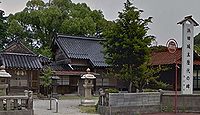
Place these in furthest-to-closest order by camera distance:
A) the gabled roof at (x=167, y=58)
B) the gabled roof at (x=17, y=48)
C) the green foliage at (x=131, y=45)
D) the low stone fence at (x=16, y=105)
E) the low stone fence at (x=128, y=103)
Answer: the gabled roof at (x=17, y=48) < the gabled roof at (x=167, y=58) < the green foliage at (x=131, y=45) < the low stone fence at (x=128, y=103) < the low stone fence at (x=16, y=105)

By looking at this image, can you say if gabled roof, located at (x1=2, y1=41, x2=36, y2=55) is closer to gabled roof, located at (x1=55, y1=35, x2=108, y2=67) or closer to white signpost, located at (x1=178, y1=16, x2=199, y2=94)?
gabled roof, located at (x1=55, y1=35, x2=108, y2=67)

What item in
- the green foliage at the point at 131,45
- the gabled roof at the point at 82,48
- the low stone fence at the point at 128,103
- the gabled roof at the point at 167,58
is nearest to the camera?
the low stone fence at the point at 128,103

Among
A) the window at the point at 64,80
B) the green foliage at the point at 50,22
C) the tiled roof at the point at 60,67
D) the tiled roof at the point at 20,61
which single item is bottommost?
the window at the point at 64,80

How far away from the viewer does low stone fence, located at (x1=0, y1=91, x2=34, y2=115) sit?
13.8 m

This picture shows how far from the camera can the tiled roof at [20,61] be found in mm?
28859

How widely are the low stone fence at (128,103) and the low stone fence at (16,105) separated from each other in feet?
12.5

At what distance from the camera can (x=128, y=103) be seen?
16375 millimetres

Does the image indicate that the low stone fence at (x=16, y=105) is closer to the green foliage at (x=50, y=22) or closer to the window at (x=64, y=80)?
the window at (x=64, y=80)

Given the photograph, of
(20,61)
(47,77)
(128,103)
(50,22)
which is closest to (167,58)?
(47,77)

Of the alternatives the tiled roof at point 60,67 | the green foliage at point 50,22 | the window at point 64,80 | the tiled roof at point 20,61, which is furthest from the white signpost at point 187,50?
the green foliage at point 50,22

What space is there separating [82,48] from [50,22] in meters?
6.48

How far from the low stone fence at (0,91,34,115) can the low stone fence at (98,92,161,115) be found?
380cm

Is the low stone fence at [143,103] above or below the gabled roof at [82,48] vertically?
below

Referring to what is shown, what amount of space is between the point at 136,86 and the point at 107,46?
3047mm
